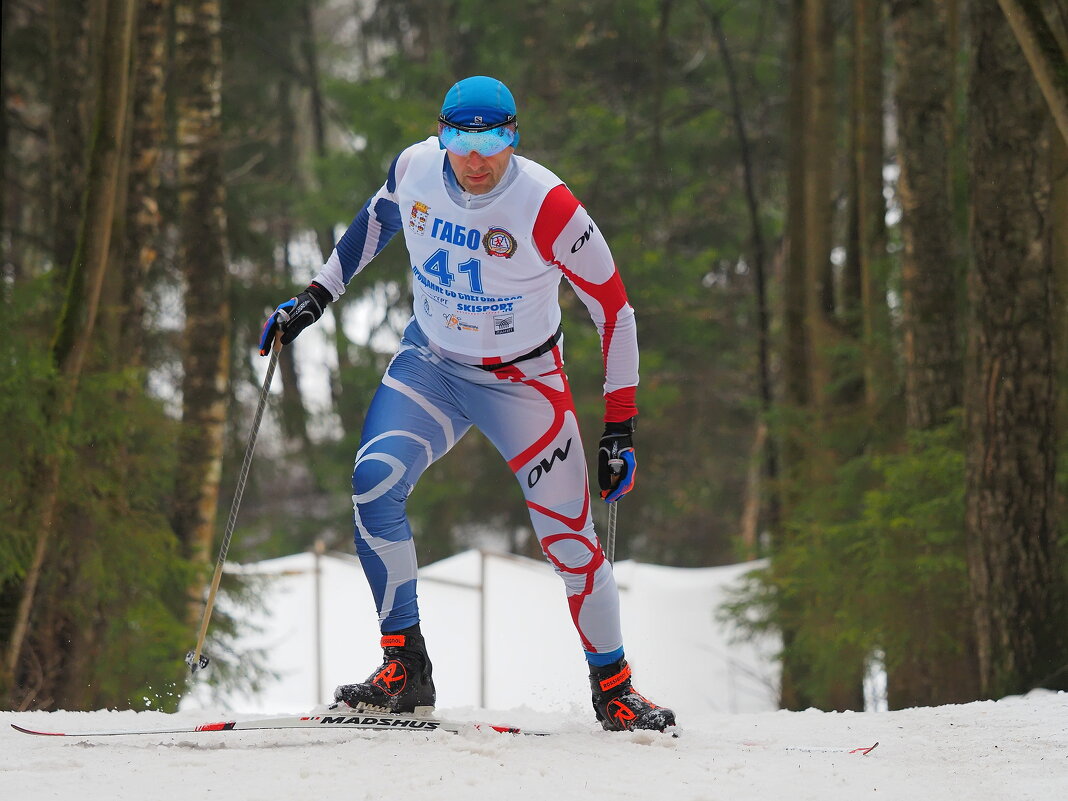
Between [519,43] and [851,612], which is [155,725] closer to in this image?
[851,612]

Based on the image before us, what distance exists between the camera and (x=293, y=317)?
4641 millimetres

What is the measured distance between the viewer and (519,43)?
2114 centimetres

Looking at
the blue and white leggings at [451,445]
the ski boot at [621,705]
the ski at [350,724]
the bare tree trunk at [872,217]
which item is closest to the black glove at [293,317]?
the blue and white leggings at [451,445]

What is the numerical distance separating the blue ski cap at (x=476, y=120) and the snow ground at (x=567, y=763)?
6.42 feet

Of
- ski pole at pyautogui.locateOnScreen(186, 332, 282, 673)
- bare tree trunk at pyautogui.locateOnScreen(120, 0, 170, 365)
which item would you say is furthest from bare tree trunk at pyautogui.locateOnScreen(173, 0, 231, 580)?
ski pole at pyautogui.locateOnScreen(186, 332, 282, 673)

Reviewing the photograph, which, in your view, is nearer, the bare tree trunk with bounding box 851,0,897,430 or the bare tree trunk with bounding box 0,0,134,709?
the bare tree trunk with bounding box 0,0,134,709

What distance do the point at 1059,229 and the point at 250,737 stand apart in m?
5.75

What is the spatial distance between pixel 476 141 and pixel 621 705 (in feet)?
6.88

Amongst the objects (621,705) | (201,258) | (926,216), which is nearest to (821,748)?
(621,705)

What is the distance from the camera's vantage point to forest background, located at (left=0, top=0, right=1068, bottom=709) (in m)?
6.48

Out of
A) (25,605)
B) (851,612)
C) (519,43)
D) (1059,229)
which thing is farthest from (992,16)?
(519,43)

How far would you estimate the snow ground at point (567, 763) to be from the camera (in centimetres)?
353

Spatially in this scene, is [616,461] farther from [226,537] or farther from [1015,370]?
[1015,370]

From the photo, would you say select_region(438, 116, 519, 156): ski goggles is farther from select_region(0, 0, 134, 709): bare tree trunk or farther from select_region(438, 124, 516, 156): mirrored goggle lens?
select_region(0, 0, 134, 709): bare tree trunk
